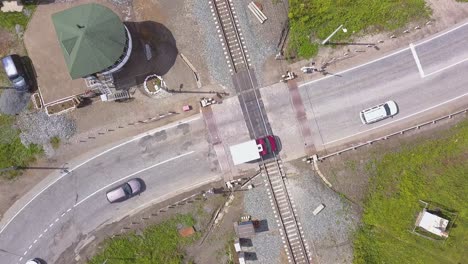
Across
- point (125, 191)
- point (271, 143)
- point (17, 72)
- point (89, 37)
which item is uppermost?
point (89, 37)

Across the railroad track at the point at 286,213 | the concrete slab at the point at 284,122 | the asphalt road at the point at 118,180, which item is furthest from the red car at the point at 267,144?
the asphalt road at the point at 118,180

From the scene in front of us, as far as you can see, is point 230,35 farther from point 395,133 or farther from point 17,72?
point 17,72

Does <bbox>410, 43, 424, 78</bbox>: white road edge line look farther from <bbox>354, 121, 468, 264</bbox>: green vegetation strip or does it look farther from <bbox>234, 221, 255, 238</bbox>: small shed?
<bbox>234, 221, 255, 238</bbox>: small shed

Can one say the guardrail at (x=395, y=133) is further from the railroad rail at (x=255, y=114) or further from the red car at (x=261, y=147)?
the red car at (x=261, y=147)

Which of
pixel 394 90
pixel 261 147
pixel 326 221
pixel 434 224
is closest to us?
pixel 434 224

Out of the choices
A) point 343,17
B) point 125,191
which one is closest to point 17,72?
point 125,191

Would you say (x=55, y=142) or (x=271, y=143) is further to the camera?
(x=55, y=142)

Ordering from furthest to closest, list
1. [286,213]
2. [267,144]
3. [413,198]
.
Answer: [286,213], [267,144], [413,198]

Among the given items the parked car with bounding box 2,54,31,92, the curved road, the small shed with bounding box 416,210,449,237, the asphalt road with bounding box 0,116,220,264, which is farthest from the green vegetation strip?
the parked car with bounding box 2,54,31,92
